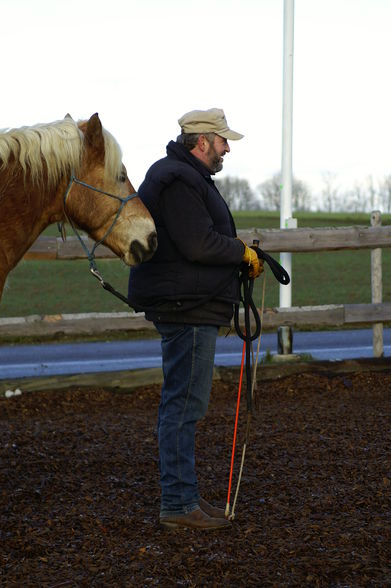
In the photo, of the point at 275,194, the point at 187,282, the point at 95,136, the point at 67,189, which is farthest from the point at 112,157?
the point at 275,194

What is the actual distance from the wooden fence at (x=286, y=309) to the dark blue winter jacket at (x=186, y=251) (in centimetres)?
379

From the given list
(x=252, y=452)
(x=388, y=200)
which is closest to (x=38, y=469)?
(x=252, y=452)

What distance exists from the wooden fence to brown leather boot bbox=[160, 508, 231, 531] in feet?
12.6

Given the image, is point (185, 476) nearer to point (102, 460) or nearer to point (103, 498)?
point (103, 498)

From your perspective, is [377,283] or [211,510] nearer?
[211,510]

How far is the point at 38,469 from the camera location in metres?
5.58

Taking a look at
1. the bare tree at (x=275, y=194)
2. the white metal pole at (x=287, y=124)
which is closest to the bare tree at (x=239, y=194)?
the bare tree at (x=275, y=194)

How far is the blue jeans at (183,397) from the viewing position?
4.21 m

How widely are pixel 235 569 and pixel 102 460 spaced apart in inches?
85.6

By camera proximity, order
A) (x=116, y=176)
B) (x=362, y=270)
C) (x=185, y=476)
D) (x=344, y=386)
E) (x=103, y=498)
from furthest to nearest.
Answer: (x=362, y=270)
(x=344, y=386)
(x=103, y=498)
(x=185, y=476)
(x=116, y=176)

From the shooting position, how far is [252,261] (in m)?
4.27

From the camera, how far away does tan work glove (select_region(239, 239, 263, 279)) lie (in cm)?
421

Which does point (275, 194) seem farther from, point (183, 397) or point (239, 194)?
point (183, 397)

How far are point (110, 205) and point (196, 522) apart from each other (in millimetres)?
1706
